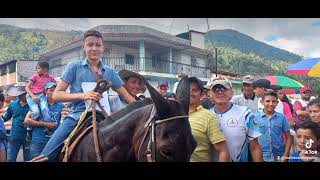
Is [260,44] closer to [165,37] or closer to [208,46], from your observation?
[208,46]

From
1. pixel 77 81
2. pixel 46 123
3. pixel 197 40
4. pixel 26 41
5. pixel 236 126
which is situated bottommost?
pixel 46 123

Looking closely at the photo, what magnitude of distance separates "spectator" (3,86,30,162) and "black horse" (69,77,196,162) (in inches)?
88.8

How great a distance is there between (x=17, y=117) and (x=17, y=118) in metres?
0.01

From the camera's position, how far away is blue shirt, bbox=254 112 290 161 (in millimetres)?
4387

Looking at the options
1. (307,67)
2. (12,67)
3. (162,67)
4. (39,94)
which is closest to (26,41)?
(12,67)

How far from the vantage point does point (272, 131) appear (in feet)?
14.7

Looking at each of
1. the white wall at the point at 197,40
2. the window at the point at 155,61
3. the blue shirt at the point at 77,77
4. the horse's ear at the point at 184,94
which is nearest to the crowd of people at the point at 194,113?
the blue shirt at the point at 77,77

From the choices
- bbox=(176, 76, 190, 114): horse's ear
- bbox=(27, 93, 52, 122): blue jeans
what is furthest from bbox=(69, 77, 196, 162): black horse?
bbox=(27, 93, 52, 122): blue jeans

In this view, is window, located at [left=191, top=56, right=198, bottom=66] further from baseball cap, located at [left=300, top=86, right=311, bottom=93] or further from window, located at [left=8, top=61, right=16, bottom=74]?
window, located at [left=8, top=61, right=16, bottom=74]

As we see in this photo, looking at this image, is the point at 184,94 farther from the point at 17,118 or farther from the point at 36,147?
the point at 17,118

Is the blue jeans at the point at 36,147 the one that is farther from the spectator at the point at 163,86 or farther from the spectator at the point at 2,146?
the spectator at the point at 163,86

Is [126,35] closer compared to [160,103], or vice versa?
[160,103]

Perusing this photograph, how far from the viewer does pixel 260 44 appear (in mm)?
5301

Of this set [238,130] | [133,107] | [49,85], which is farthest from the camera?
[49,85]
